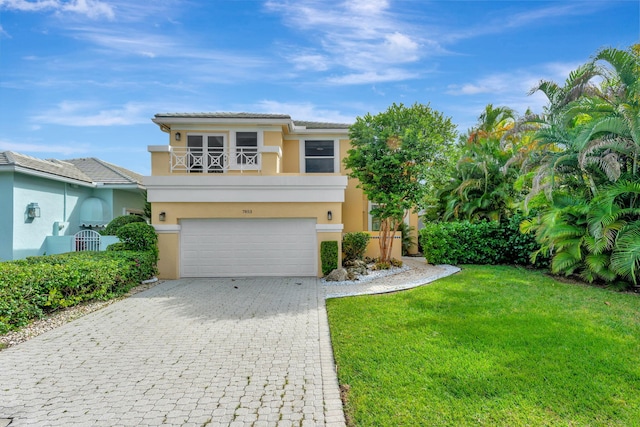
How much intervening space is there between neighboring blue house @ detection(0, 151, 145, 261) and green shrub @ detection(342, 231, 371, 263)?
12.0 metres

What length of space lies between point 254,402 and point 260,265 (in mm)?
8801

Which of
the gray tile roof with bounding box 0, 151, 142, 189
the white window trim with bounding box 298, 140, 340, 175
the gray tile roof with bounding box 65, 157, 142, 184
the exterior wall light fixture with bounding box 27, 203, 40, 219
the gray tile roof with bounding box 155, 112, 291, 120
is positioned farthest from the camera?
the gray tile roof with bounding box 65, 157, 142, 184

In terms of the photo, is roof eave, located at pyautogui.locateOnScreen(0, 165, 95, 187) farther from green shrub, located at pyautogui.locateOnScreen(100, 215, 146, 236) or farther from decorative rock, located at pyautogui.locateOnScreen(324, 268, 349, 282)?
decorative rock, located at pyautogui.locateOnScreen(324, 268, 349, 282)

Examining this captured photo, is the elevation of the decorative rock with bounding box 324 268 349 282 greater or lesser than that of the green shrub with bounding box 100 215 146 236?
lesser

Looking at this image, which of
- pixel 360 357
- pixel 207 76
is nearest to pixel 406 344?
pixel 360 357

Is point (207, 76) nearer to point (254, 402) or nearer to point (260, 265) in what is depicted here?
point (260, 265)

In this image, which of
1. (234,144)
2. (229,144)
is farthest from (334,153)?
(229,144)

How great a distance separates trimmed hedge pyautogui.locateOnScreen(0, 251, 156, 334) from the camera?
661 centimetres

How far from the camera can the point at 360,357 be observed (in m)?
5.12

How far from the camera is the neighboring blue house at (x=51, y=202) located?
46.3ft

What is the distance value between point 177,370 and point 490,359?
14.7 ft

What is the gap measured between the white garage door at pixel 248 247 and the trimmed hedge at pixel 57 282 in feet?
6.78

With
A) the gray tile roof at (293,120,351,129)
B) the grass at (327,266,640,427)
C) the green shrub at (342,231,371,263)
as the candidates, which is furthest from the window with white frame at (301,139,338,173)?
the grass at (327,266,640,427)

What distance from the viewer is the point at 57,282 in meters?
7.70
